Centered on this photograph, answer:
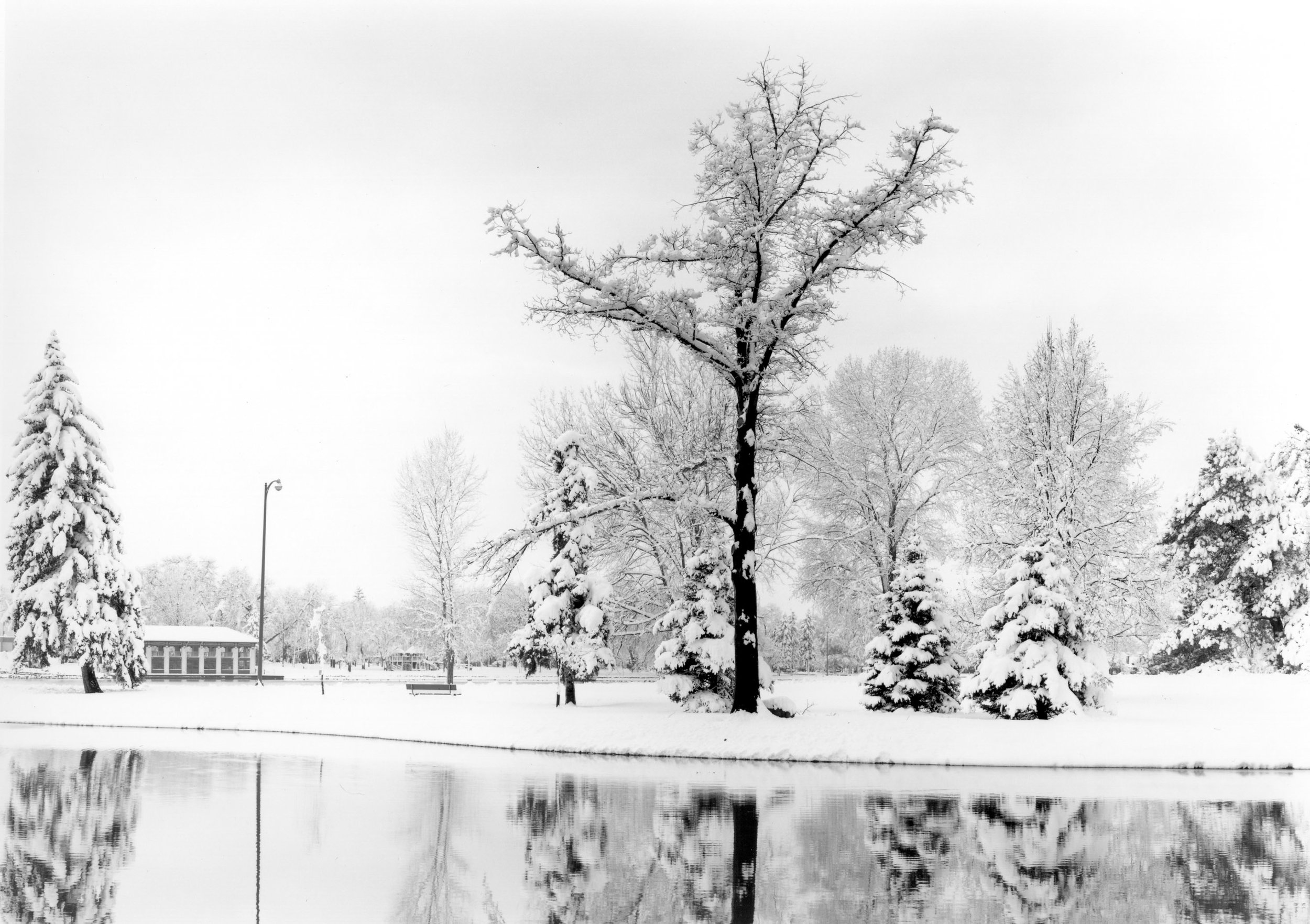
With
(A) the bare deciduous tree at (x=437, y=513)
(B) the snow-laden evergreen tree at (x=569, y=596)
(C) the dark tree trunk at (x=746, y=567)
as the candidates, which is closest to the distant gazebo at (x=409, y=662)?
(A) the bare deciduous tree at (x=437, y=513)

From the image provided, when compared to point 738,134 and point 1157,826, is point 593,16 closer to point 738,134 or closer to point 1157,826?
point 738,134

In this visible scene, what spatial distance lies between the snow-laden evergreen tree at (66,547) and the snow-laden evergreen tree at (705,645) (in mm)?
23754

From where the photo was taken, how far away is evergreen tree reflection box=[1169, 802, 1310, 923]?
9078mm

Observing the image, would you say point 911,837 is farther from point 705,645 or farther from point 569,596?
point 569,596

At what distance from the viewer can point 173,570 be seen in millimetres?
128375

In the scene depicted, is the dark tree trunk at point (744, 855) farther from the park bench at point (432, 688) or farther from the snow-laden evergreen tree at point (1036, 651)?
the park bench at point (432, 688)

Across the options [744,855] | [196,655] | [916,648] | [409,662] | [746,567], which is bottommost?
[409,662]

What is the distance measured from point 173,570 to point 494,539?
11629cm

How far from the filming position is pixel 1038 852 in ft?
38.4

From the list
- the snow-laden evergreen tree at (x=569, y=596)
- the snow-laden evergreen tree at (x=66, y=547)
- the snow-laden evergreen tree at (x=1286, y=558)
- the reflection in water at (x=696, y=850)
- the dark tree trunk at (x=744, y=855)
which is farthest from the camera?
the snow-laden evergreen tree at (x=1286, y=558)

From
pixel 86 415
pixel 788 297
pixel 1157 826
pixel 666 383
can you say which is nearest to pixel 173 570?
pixel 86 415

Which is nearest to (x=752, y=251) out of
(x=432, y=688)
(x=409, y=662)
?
(x=432, y=688)

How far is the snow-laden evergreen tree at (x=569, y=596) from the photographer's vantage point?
3158cm

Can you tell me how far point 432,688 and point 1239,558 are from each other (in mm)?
32788
